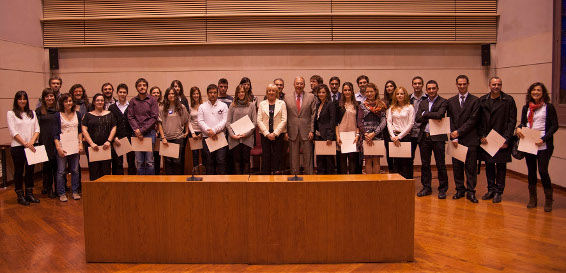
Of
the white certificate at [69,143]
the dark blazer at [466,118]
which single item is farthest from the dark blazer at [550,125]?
the white certificate at [69,143]

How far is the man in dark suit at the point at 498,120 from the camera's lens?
507cm

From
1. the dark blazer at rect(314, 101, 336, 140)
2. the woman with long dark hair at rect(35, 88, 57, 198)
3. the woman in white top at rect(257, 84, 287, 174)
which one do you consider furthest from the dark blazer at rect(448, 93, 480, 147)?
the woman with long dark hair at rect(35, 88, 57, 198)

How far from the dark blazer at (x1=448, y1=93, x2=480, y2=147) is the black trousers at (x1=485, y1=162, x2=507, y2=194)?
0.41m

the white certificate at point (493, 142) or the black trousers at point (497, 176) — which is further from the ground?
the white certificate at point (493, 142)

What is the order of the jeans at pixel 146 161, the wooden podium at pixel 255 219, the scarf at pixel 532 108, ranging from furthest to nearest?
the jeans at pixel 146 161, the scarf at pixel 532 108, the wooden podium at pixel 255 219

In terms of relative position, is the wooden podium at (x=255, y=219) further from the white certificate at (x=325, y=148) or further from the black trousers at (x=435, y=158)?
the black trousers at (x=435, y=158)

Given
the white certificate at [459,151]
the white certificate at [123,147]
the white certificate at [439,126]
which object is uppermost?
the white certificate at [439,126]

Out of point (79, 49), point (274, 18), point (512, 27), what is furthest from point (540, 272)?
point (79, 49)

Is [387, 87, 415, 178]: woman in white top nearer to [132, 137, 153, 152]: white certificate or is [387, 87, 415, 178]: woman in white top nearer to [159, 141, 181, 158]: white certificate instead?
[159, 141, 181, 158]: white certificate

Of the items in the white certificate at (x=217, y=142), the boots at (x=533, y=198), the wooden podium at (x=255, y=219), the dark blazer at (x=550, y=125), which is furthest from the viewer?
the white certificate at (x=217, y=142)

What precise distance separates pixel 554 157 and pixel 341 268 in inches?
175

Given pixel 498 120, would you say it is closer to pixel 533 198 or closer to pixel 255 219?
pixel 533 198

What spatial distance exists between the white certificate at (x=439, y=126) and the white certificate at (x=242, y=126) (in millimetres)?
2164

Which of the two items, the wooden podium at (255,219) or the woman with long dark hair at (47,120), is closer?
the wooden podium at (255,219)
